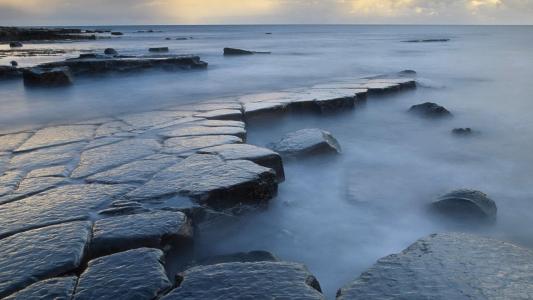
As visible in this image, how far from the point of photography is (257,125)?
4602 mm

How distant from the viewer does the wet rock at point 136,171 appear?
2523 millimetres

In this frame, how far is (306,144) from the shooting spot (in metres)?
3.59

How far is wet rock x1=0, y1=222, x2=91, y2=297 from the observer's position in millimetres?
1544

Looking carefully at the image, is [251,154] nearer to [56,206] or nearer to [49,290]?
[56,206]

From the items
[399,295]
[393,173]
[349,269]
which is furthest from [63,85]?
[399,295]

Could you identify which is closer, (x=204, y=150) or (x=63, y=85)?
(x=204, y=150)

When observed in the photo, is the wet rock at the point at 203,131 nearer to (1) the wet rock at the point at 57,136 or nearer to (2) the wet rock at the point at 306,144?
(2) the wet rock at the point at 306,144

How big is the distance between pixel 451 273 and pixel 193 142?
216 cm

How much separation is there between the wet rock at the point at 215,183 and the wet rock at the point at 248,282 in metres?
0.71

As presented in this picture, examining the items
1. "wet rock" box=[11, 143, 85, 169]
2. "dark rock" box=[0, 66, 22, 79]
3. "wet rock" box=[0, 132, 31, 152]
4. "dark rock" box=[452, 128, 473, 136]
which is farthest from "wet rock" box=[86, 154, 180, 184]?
"dark rock" box=[0, 66, 22, 79]

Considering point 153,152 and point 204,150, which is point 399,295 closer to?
point 204,150

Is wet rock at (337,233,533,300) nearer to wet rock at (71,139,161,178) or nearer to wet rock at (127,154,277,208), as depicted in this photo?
wet rock at (127,154,277,208)

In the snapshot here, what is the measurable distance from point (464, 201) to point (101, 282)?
215 centimetres

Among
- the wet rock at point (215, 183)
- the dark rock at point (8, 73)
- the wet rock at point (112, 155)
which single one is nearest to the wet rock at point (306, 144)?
the wet rock at point (215, 183)
